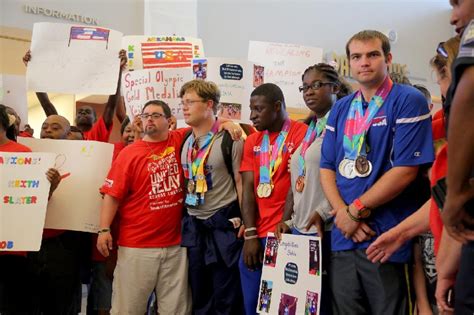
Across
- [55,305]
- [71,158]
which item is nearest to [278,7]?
[71,158]

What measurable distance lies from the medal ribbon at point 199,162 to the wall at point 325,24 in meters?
4.52

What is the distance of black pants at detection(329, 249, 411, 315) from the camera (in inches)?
80.1

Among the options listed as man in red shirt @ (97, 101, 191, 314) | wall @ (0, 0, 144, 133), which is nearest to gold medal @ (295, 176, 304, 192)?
man in red shirt @ (97, 101, 191, 314)

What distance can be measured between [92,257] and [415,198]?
8.33 feet

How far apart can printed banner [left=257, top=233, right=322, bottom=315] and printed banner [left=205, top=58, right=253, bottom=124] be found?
1.27 metres

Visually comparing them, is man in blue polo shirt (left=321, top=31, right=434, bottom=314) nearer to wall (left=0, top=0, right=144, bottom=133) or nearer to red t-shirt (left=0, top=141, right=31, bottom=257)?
red t-shirt (left=0, top=141, right=31, bottom=257)

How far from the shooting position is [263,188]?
2896 millimetres

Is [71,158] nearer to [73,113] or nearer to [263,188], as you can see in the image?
[263,188]

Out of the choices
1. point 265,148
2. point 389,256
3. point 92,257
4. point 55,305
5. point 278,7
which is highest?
point 278,7

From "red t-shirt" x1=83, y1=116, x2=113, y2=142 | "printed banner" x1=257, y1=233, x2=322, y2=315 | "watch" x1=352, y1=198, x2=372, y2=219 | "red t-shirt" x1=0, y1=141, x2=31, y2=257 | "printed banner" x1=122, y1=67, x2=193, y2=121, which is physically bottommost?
"printed banner" x1=257, y1=233, x2=322, y2=315

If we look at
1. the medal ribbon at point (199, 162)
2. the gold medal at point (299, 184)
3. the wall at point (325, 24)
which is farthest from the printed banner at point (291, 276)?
the wall at point (325, 24)

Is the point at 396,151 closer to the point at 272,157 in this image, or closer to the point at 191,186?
the point at 272,157

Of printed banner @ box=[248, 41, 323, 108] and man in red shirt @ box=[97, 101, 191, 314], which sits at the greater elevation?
printed banner @ box=[248, 41, 323, 108]

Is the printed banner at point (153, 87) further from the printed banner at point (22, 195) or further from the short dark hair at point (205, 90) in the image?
the printed banner at point (22, 195)
